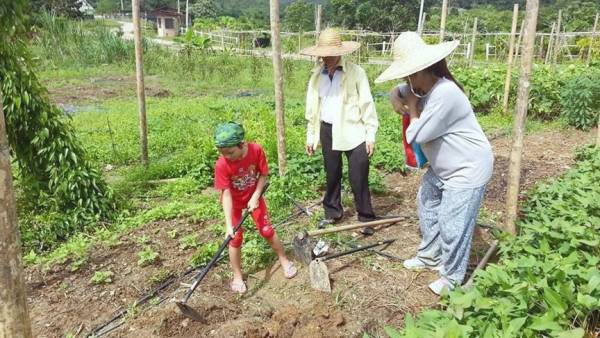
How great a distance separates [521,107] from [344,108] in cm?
135

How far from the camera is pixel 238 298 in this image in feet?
11.4

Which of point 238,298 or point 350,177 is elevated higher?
point 350,177

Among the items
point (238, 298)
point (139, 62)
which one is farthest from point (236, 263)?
point (139, 62)

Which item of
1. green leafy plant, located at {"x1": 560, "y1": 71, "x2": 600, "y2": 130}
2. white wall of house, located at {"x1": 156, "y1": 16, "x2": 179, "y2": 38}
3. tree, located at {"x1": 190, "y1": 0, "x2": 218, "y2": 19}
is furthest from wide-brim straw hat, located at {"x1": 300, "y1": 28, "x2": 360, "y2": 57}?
tree, located at {"x1": 190, "y1": 0, "x2": 218, "y2": 19}

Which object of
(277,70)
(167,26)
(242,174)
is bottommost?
(242,174)

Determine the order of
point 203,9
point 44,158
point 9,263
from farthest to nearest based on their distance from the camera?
point 203,9, point 44,158, point 9,263

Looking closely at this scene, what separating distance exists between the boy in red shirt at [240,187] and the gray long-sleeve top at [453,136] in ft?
3.48

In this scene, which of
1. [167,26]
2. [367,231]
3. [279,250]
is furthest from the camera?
[167,26]

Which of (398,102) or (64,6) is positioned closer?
(398,102)

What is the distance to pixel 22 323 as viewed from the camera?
191cm

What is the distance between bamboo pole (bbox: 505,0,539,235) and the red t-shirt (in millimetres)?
1763

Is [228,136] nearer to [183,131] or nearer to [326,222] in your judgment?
[326,222]

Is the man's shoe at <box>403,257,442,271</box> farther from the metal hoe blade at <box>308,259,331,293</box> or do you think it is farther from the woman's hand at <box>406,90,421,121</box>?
the woman's hand at <box>406,90,421,121</box>

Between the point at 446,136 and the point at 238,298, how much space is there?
5.78 ft
